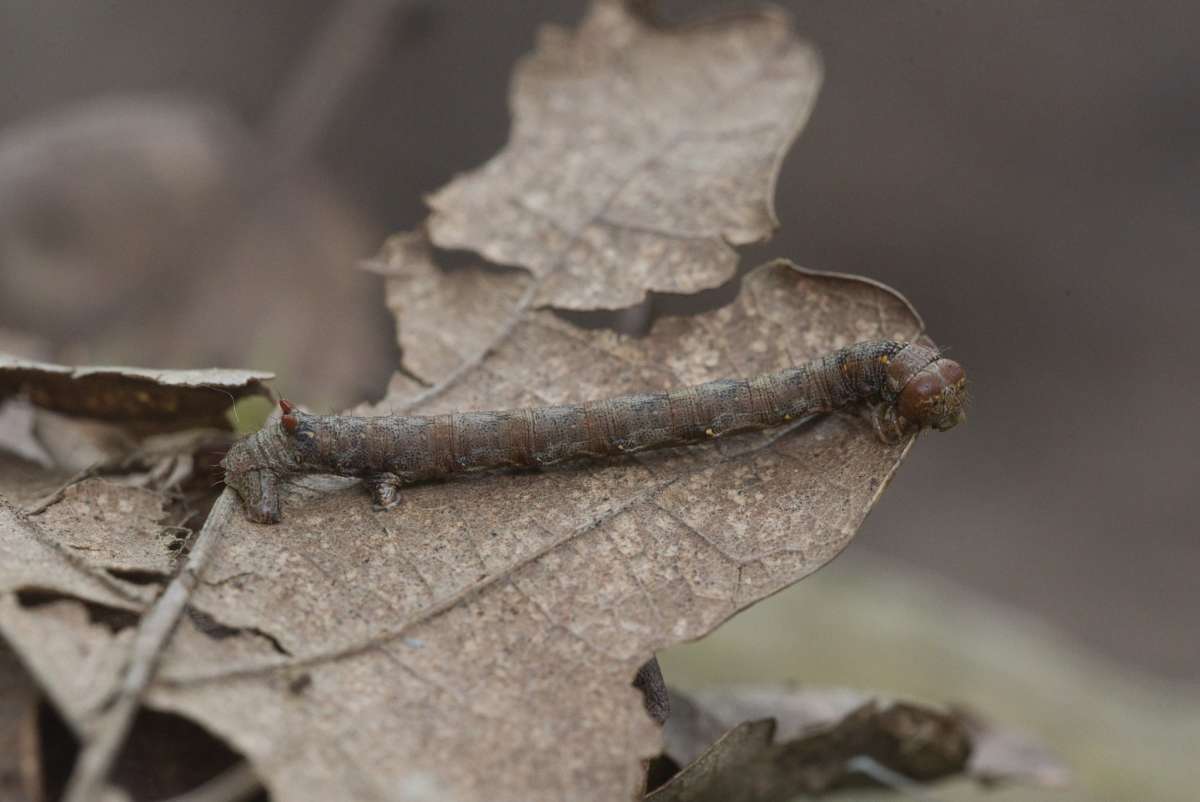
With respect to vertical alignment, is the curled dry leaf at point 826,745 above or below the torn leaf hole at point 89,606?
below

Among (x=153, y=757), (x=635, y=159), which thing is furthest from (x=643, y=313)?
(x=153, y=757)

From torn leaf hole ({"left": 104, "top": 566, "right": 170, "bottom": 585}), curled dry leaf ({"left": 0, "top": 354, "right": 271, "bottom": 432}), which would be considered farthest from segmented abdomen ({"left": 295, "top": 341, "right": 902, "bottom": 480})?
torn leaf hole ({"left": 104, "top": 566, "right": 170, "bottom": 585})

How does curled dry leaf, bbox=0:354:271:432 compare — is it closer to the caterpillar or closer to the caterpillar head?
the caterpillar

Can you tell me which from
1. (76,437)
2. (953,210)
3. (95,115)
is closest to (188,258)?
(95,115)

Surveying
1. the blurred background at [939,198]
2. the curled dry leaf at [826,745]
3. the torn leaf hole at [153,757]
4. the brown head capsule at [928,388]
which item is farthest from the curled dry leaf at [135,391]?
the blurred background at [939,198]

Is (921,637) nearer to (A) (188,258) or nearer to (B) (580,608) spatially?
(B) (580,608)

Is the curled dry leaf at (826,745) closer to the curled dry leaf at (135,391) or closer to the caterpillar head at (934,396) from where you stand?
the caterpillar head at (934,396)
